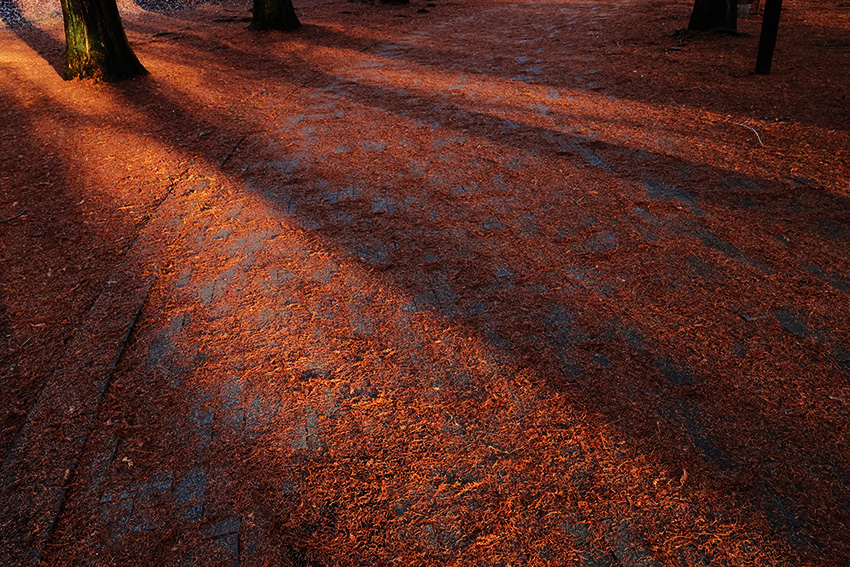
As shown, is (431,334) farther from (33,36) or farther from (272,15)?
(33,36)

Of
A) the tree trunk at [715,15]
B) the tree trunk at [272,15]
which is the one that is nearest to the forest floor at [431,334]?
the tree trunk at [715,15]

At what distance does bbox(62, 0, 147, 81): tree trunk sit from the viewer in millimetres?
7164

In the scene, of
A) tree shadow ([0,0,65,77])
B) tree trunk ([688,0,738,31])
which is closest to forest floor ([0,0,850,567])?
tree shadow ([0,0,65,77])

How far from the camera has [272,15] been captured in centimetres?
1149

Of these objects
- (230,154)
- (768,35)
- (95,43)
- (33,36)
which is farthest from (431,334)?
(33,36)

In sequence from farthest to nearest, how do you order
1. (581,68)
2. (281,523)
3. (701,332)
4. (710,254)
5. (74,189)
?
(581,68), (74,189), (710,254), (701,332), (281,523)

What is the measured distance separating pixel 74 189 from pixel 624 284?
193 inches

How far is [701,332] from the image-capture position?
2.90 meters

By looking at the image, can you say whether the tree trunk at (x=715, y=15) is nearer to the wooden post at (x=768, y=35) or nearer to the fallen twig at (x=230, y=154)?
the wooden post at (x=768, y=35)

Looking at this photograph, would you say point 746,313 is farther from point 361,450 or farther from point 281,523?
point 281,523

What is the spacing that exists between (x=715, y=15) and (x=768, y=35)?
2880 millimetres

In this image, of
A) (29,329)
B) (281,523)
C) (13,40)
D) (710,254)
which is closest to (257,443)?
(281,523)

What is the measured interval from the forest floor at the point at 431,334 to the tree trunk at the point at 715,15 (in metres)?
3.47

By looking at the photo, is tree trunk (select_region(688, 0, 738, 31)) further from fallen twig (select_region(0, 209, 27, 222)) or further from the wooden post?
fallen twig (select_region(0, 209, 27, 222))
